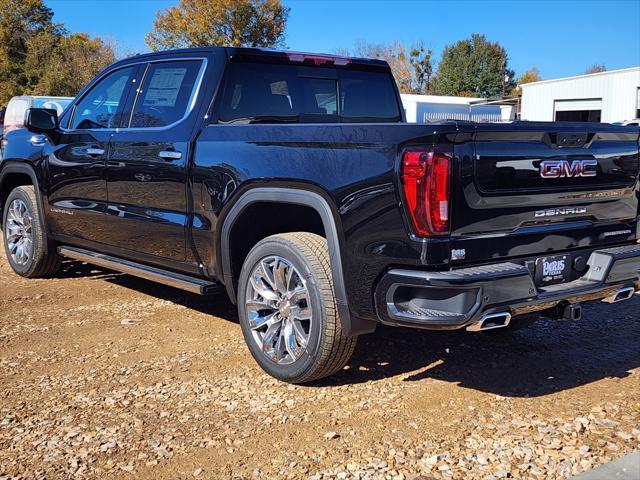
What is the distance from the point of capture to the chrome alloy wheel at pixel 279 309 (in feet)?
13.0

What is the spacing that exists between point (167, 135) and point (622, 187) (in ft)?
9.67

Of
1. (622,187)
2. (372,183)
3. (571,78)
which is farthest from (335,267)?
(571,78)

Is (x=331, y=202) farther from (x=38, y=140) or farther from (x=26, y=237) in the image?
(x=26, y=237)

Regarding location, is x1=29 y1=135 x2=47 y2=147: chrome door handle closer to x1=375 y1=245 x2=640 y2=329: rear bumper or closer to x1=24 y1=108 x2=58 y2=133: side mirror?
x1=24 y1=108 x2=58 y2=133: side mirror

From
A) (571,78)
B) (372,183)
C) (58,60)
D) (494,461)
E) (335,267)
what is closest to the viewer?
(494,461)

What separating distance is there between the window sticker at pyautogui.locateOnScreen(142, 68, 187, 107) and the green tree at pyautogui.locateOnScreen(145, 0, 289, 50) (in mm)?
35964

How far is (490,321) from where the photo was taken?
134 inches

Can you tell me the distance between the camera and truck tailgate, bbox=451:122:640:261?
3355 millimetres

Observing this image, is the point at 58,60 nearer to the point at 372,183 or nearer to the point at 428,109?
the point at 428,109

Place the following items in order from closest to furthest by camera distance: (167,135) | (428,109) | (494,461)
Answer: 1. (494,461)
2. (167,135)
3. (428,109)

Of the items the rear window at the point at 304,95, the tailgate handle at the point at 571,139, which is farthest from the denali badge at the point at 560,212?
the rear window at the point at 304,95

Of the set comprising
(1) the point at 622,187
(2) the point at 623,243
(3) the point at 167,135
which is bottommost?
(2) the point at 623,243

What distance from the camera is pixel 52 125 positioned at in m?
5.93

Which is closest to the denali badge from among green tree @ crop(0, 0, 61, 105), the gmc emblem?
the gmc emblem
